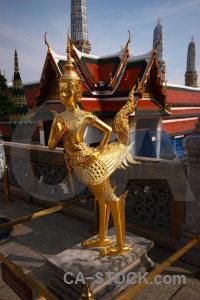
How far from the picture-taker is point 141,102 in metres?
13.2

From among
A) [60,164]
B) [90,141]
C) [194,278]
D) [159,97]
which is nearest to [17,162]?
[60,164]

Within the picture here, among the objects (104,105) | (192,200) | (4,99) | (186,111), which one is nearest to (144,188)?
(192,200)

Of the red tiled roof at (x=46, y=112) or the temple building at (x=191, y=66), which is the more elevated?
the temple building at (x=191, y=66)

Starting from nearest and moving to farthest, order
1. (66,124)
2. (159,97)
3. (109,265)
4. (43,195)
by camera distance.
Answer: (66,124)
(109,265)
(43,195)
(159,97)

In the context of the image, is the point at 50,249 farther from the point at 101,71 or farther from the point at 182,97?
the point at 182,97

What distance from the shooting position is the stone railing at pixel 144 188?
12.4 feet

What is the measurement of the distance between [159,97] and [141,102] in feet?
5.36

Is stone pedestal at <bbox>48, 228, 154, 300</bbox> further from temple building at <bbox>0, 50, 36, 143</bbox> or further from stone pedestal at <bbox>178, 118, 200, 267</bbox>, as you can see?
temple building at <bbox>0, 50, 36, 143</bbox>

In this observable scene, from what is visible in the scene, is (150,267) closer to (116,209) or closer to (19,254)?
(116,209)

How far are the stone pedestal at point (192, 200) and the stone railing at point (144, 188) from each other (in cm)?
12

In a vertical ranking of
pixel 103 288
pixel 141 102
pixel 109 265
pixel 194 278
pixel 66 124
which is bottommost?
pixel 194 278

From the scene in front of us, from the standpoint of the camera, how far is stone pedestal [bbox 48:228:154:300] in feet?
8.56

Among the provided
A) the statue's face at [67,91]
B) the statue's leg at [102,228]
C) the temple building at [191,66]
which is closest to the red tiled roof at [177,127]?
the statue's leg at [102,228]

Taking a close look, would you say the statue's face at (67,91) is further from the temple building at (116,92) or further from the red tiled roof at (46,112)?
the red tiled roof at (46,112)
